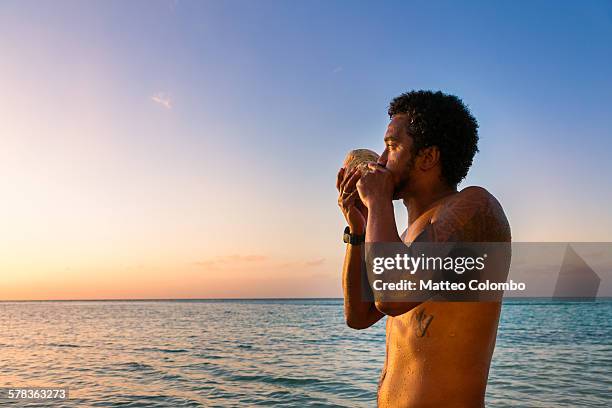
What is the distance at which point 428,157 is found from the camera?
247 centimetres

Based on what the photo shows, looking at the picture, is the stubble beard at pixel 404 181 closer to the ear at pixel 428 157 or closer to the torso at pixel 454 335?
the ear at pixel 428 157

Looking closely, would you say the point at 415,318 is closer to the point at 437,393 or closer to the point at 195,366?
the point at 437,393

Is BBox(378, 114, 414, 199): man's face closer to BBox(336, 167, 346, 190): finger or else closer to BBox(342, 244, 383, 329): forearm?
BBox(336, 167, 346, 190): finger

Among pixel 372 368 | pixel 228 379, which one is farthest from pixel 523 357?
pixel 228 379

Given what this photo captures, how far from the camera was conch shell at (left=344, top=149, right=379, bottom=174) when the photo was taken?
2688 mm

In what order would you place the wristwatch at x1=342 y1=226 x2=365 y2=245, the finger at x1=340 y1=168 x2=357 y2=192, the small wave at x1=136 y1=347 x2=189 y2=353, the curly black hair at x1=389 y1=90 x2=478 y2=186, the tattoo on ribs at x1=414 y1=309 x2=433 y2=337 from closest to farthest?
A: 1. the tattoo on ribs at x1=414 y1=309 x2=433 y2=337
2. the curly black hair at x1=389 y1=90 x2=478 y2=186
3. the finger at x1=340 y1=168 x2=357 y2=192
4. the wristwatch at x1=342 y1=226 x2=365 y2=245
5. the small wave at x1=136 y1=347 x2=189 y2=353

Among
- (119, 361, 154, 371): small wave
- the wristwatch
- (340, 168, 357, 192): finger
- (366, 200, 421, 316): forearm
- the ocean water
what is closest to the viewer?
(366, 200, 421, 316): forearm

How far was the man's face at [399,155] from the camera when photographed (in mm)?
2459

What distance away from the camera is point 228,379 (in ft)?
45.9

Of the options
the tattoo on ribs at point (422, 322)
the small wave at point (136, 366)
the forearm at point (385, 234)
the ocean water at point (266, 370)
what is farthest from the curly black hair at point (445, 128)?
the small wave at point (136, 366)

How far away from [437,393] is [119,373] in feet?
48.2

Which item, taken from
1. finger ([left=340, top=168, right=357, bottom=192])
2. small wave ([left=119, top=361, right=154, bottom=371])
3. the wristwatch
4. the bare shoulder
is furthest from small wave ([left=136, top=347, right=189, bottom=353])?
the bare shoulder

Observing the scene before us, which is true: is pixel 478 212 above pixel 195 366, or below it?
above

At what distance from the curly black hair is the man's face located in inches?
1.2
